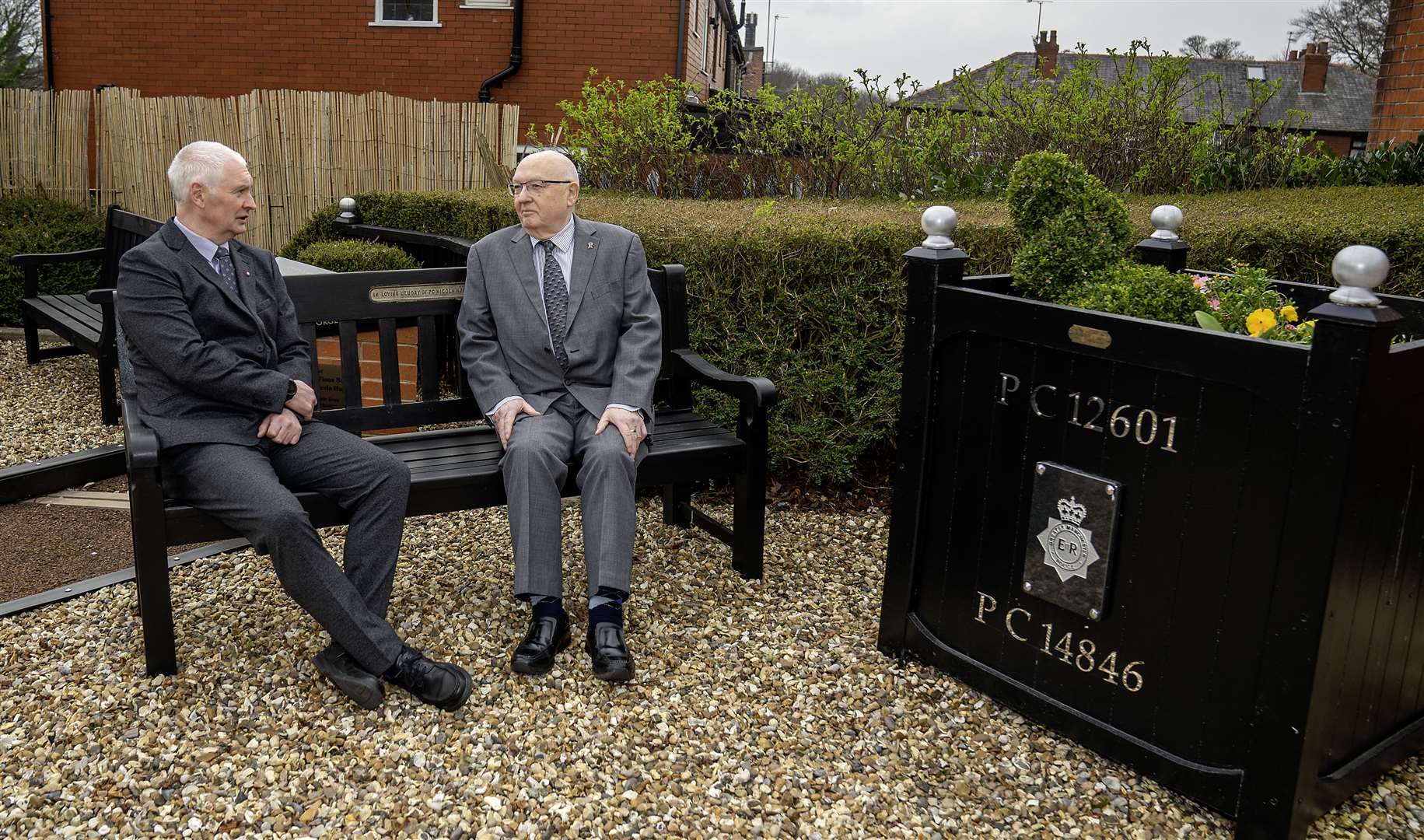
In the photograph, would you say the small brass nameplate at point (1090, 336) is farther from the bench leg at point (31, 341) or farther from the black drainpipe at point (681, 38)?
the black drainpipe at point (681, 38)

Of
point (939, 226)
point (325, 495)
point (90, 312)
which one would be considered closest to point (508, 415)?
point (325, 495)

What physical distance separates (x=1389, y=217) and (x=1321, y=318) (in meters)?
2.73

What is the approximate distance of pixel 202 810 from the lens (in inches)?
107

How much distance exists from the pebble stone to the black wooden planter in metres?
0.22

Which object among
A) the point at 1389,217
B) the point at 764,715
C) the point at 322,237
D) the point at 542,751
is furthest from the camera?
the point at 322,237

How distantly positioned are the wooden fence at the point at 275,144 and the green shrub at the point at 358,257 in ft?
9.82

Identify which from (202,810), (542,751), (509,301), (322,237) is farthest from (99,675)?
(322,237)

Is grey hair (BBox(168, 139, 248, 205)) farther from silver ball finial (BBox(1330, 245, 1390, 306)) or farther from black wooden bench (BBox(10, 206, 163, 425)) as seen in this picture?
black wooden bench (BBox(10, 206, 163, 425))

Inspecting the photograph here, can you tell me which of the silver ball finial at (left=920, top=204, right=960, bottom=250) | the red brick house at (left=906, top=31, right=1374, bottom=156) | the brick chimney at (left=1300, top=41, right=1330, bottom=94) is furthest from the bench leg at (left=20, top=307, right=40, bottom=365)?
the brick chimney at (left=1300, top=41, right=1330, bottom=94)

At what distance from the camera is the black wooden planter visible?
244 cm

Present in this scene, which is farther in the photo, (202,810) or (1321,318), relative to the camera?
(202,810)

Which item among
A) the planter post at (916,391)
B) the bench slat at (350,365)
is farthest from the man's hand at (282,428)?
the planter post at (916,391)

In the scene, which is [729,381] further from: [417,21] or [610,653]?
[417,21]

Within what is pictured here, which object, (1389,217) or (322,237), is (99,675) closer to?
(1389,217)
